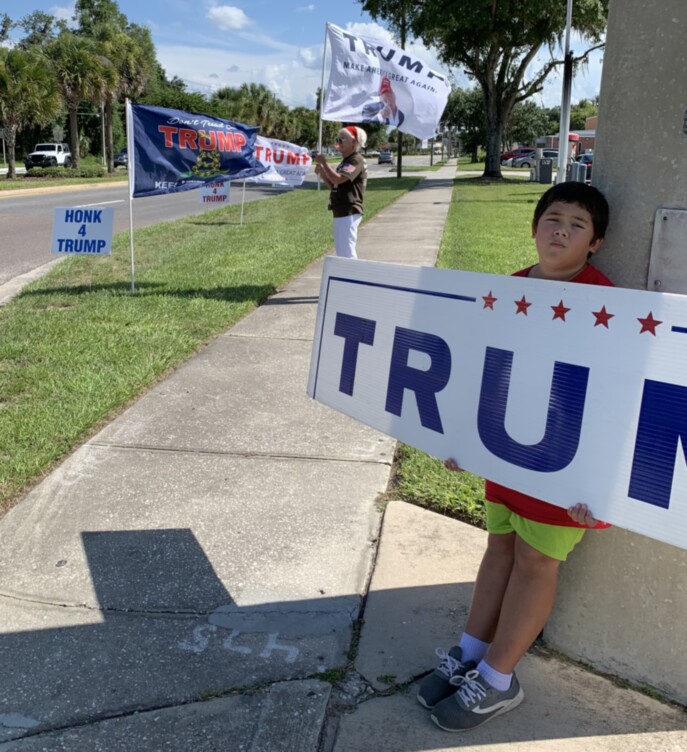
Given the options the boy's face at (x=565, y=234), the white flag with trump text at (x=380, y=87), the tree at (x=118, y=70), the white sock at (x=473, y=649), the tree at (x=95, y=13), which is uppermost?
the tree at (x=95, y=13)

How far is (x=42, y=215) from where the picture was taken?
61.2 ft

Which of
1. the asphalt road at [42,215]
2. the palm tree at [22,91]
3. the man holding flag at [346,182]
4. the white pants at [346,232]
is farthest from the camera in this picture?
the palm tree at [22,91]

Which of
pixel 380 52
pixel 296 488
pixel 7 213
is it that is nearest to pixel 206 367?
pixel 296 488

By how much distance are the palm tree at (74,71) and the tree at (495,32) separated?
680 inches

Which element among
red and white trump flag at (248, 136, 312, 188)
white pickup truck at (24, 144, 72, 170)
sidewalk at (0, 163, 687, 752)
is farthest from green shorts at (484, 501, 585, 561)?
white pickup truck at (24, 144, 72, 170)

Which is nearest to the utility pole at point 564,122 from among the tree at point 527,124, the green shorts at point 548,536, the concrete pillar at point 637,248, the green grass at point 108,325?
the green grass at point 108,325

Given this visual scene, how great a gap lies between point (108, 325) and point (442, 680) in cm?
508

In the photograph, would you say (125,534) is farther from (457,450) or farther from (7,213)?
(7,213)

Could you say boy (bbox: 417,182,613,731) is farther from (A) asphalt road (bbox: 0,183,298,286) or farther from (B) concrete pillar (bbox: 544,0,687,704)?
(A) asphalt road (bbox: 0,183,298,286)

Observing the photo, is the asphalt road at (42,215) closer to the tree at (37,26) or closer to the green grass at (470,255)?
the green grass at (470,255)

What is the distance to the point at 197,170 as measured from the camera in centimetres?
793

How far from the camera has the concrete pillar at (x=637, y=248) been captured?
2.05 meters

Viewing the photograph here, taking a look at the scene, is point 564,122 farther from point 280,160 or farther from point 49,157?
point 49,157

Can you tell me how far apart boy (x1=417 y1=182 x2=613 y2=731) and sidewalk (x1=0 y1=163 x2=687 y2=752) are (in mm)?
80
